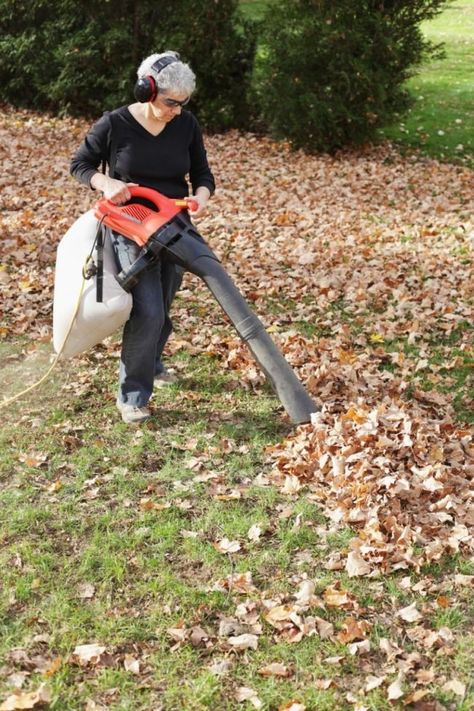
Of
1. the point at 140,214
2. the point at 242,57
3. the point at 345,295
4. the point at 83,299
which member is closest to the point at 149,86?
the point at 140,214

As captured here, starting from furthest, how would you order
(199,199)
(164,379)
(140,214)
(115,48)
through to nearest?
(115,48), (164,379), (199,199), (140,214)

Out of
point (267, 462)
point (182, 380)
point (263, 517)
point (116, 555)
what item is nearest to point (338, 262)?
point (182, 380)

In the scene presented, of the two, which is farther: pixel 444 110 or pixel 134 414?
pixel 444 110

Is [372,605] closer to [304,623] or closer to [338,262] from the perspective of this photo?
[304,623]

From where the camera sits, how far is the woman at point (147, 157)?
443cm

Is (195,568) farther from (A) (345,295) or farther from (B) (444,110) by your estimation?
(B) (444,110)

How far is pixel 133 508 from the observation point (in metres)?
4.42

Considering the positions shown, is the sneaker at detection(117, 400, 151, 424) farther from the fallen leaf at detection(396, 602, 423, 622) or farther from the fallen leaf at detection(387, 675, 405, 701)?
the fallen leaf at detection(387, 675, 405, 701)

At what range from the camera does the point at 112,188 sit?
14.8ft

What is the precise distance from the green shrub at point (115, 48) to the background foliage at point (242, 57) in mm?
19

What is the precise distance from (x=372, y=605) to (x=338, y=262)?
16.9ft

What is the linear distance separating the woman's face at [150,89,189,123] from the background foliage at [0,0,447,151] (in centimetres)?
877

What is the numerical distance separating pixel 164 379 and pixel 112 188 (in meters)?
1.71

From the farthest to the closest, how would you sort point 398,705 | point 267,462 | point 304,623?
1. point 267,462
2. point 304,623
3. point 398,705
